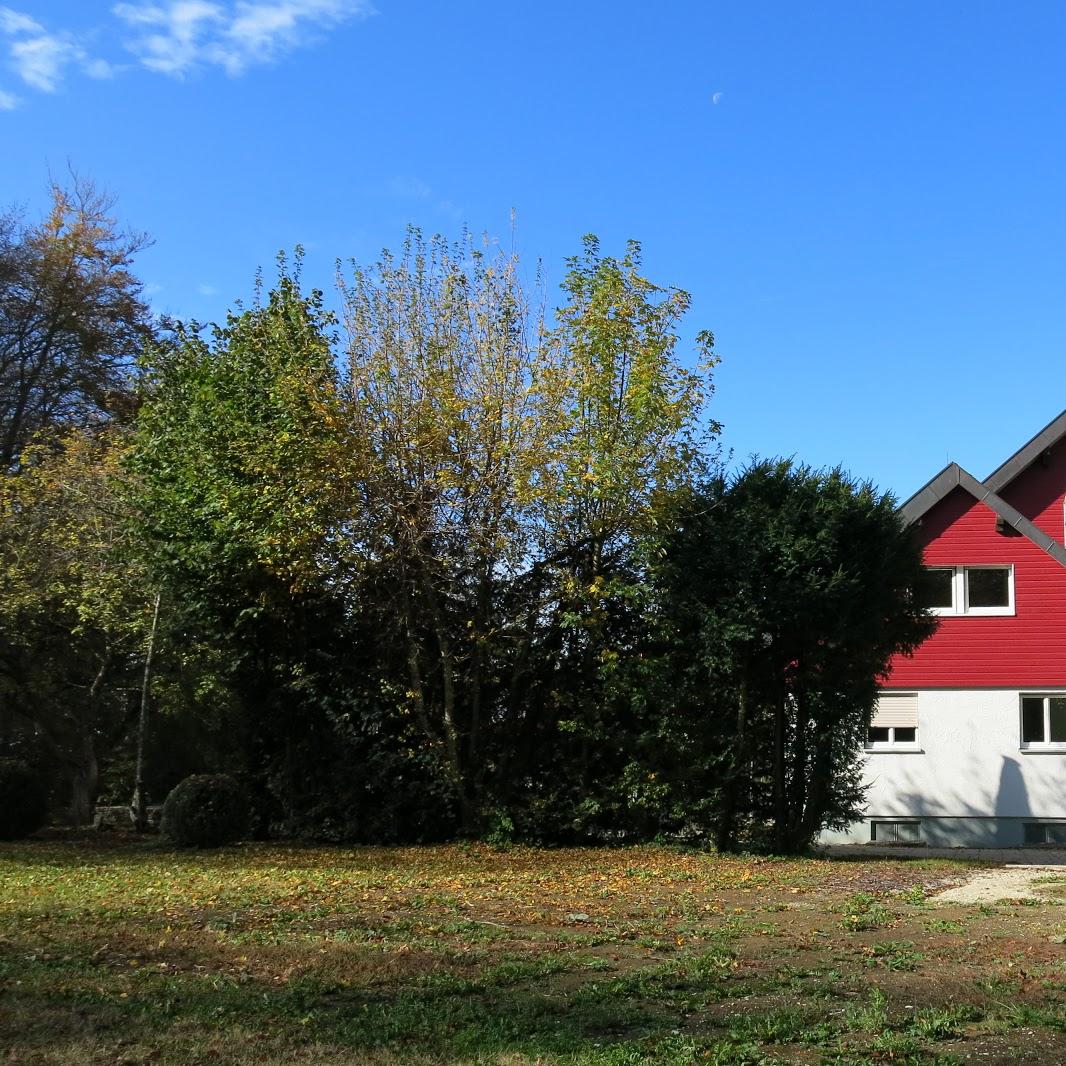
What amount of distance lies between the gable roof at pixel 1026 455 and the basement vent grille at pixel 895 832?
280 inches

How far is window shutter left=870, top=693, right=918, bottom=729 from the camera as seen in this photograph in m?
24.8

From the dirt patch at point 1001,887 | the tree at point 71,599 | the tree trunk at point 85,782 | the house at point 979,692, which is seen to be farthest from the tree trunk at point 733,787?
the tree trunk at point 85,782

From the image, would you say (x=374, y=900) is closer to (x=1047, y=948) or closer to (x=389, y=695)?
(x=1047, y=948)

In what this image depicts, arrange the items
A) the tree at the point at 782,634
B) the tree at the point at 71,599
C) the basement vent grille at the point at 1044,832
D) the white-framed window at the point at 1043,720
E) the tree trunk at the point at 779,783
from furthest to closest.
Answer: the white-framed window at the point at 1043,720, the basement vent grille at the point at 1044,832, the tree at the point at 71,599, the tree trunk at the point at 779,783, the tree at the point at 782,634

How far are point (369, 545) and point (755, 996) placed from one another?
11.1 m

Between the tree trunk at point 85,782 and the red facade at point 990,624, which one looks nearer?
the red facade at point 990,624

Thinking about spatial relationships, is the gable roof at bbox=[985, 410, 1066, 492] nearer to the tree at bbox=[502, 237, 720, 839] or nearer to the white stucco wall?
the white stucco wall

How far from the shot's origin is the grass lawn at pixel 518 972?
575 centimetres

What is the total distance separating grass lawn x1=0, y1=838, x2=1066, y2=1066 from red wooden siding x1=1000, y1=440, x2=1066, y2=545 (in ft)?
50.8

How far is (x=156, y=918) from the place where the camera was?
9.52 m

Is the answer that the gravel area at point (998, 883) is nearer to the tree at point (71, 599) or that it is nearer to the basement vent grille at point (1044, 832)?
the basement vent grille at point (1044, 832)

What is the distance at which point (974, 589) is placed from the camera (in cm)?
2527

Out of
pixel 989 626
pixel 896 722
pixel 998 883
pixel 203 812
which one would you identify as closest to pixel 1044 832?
pixel 896 722

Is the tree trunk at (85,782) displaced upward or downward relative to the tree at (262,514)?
downward
